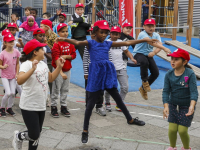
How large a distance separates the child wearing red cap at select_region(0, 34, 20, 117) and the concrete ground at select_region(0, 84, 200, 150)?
1.04 ft

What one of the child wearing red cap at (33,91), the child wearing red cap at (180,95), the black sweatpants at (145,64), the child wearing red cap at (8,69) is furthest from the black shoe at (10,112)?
the child wearing red cap at (180,95)

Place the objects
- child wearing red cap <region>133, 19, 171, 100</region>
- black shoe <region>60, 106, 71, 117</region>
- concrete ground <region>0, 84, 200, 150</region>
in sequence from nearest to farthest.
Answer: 1. concrete ground <region>0, 84, 200, 150</region>
2. black shoe <region>60, 106, 71, 117</region>
3. child wearing red cap <region>133, 19, 171, 100</region>

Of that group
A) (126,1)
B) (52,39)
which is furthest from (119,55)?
(126,1)

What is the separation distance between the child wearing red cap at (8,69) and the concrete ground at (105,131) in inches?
12.4

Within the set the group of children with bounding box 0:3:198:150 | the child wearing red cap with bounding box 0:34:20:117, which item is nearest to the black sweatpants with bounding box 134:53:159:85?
the group of children with bounding box 0:3:198:150

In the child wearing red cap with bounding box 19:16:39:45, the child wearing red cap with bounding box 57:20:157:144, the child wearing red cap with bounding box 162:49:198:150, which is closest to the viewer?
the child wearing red cap with bounding box 162:49:198:150

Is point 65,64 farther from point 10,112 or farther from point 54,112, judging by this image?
point 10,112

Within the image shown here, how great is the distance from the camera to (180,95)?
4520 millimetres

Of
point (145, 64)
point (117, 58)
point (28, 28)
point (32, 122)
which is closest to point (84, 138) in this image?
point (32, 122)

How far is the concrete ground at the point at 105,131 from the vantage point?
5.00 metres

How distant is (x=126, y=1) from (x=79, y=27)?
1.97 m

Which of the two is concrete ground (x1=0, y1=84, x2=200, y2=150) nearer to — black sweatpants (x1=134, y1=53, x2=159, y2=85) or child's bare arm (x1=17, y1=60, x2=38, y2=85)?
black sweatpants (x1=134, y1=53, x2=159, y2=85)

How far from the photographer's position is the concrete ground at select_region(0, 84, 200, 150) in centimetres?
500

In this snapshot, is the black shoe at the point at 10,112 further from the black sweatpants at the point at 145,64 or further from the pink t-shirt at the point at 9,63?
the black sweatpants at the point at 145,64
